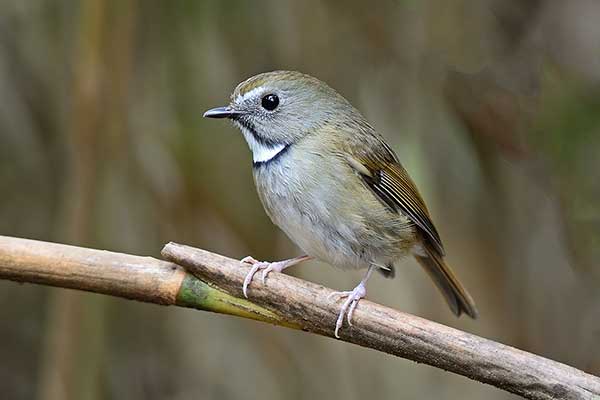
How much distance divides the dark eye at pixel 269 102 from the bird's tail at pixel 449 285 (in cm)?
79

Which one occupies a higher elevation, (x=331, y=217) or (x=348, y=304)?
(x=331, y=217)

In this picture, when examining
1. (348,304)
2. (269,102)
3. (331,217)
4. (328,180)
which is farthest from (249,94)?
(348,304)

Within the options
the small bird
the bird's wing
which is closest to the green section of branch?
the small bird

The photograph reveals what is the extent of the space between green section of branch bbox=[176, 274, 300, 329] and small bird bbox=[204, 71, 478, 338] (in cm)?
56

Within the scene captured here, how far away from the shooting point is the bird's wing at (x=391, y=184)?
10.9 feet

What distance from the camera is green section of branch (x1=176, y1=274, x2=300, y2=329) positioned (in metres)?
2.50

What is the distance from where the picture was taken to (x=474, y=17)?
14.3ft

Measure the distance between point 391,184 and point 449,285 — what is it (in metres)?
0.49

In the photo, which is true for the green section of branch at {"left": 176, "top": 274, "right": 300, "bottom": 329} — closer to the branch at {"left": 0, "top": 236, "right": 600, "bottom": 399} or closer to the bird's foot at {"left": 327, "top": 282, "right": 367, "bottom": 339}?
the branch at {"left": 0, "top": 236, "right": 600, "bottom": 399}

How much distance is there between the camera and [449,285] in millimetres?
3592

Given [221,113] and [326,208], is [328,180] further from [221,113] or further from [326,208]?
[221,113]

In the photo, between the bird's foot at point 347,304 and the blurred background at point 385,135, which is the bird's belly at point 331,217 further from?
the blurred background at point 385,135

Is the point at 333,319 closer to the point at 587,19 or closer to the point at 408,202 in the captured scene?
the point at 408,202

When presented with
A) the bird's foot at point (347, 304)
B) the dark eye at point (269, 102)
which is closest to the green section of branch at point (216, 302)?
the bird's foot at point (347, 304)
